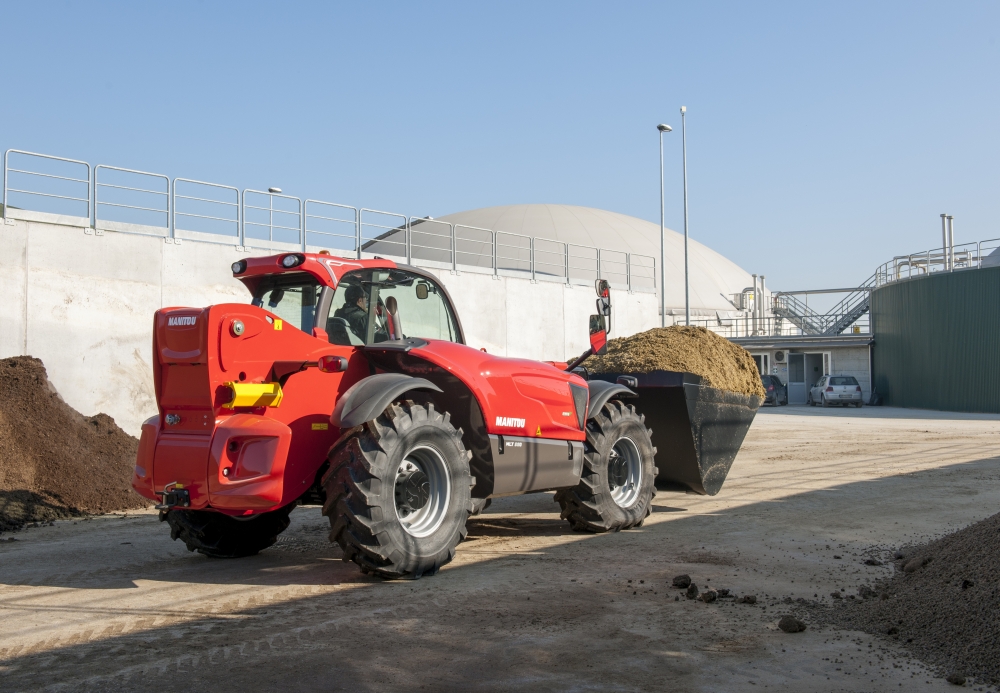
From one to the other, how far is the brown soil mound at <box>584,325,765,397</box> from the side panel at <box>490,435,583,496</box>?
7.00 ft

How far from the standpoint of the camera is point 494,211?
6825 centimetres

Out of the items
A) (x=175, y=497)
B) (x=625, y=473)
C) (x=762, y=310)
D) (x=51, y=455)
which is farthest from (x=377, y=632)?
(x=762, y=310)

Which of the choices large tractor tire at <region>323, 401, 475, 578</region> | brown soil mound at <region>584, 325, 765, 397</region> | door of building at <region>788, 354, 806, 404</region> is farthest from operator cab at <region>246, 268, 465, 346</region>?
door of building at <region>788, 354, 806, 404</region>

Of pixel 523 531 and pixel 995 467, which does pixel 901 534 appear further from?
pixel 995 467

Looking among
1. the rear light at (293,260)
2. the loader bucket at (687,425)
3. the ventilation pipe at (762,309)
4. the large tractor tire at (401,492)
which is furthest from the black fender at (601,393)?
the ventilation pipe at (762,309)

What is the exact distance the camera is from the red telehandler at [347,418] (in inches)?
243

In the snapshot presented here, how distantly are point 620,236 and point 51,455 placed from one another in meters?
54.6

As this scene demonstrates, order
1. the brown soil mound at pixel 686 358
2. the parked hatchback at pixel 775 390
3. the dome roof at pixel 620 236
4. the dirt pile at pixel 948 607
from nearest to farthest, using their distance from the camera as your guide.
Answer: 1. the dirt pile at pixel 948 607
2. the brown soil mound at pixel 686 358
3. the parked hatchback at pixel 775 390
4. the dome roof at pixel 620 236

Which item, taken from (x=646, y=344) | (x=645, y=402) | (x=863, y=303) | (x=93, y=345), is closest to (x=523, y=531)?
(x=645, y=402)

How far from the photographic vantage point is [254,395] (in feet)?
20.5

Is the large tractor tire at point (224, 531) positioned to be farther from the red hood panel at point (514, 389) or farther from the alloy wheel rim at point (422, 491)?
the red hood panel at point (514, 389)

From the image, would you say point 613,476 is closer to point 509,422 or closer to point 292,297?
point 509,422

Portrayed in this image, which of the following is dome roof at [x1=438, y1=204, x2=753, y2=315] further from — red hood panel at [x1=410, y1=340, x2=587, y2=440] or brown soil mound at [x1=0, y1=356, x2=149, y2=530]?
red hood panel at [x1=410, y1=340, x2=587, y2=440]

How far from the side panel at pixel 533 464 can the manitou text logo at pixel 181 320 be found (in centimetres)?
248
